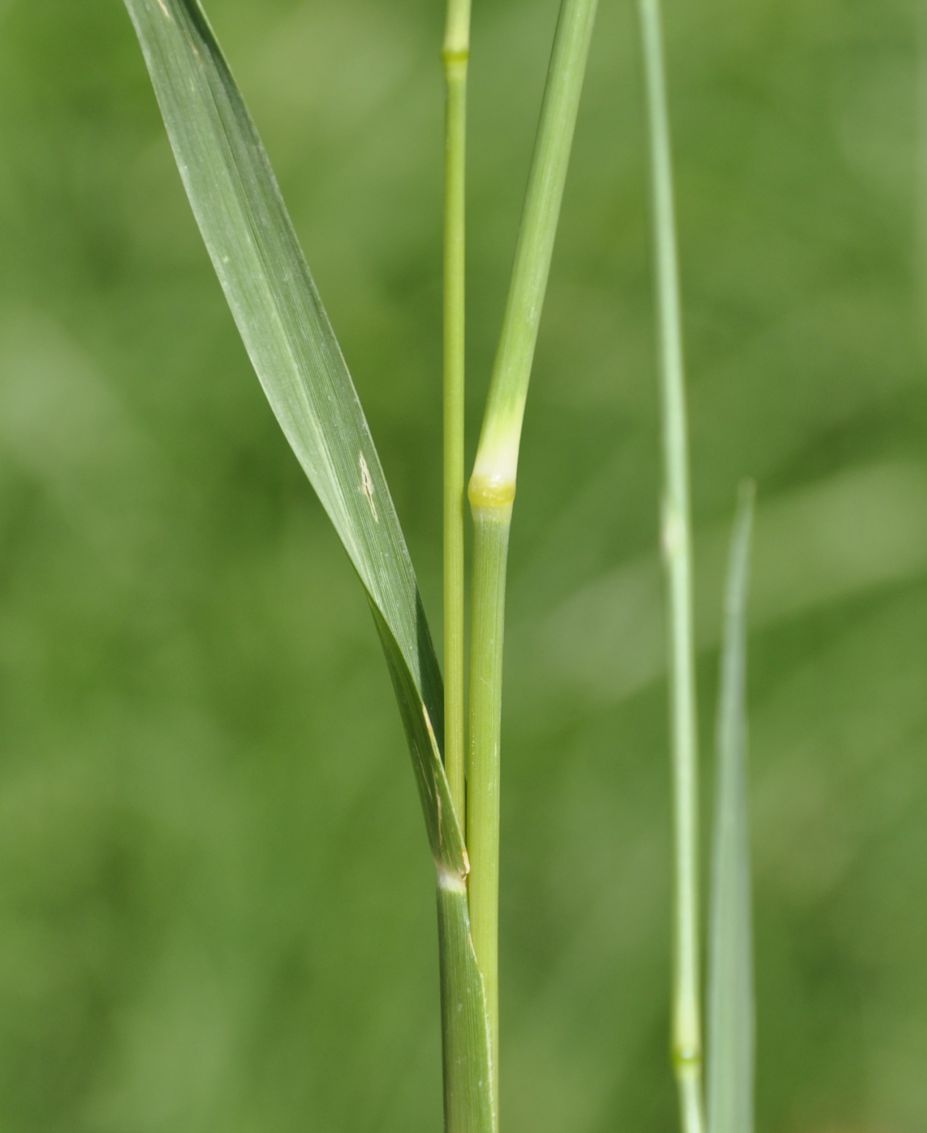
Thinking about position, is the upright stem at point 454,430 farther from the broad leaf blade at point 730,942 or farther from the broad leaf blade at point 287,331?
the broad leaf blade at point 730,942

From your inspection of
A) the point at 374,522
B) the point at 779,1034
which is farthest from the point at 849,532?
the point at 374,522

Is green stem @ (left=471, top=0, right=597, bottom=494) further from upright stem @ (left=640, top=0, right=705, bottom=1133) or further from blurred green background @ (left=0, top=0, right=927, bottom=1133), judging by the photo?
blurred green background @ (left=0, top=0, right=927, bottom=1133)

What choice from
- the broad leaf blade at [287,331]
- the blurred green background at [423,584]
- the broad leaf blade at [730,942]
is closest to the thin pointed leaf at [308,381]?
the broad leaf blade at [287,331]

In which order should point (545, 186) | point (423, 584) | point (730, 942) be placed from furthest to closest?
point (423, 584)
point (730, 942)
point (545, 186)

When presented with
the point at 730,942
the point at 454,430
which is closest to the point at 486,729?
the point at 454,430

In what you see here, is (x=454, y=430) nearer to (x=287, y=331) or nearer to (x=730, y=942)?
(x=287, y=331)

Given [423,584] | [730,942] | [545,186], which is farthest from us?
[423,584]

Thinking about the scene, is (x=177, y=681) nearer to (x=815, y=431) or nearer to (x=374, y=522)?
(x=815, y=431)
